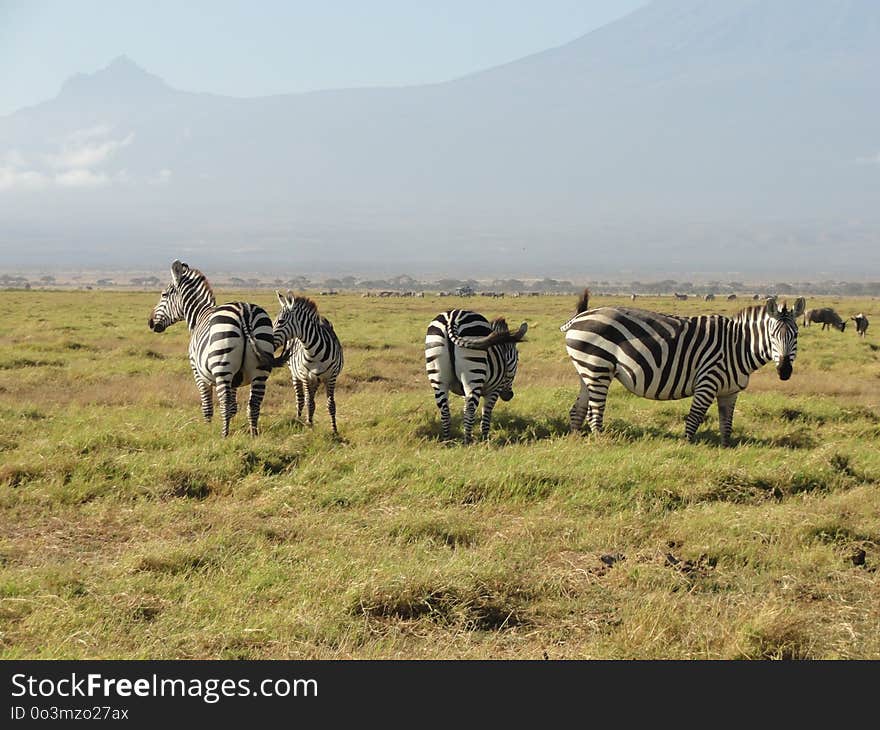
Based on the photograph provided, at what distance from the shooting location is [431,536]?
23.7 ft

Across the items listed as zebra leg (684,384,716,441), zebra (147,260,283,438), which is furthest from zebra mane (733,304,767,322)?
zebra (147,260,283,438)

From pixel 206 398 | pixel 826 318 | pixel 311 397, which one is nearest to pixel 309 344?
pixel 311 397

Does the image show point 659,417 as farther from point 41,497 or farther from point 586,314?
point 41,497

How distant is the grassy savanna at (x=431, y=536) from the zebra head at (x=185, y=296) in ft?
5.09

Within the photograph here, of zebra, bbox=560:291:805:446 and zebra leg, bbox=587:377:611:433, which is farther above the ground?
zebra, bbox=560:291:805:446

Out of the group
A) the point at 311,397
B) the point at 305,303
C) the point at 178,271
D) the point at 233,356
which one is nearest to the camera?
the point at 233,356

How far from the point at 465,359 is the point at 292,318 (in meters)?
2.47

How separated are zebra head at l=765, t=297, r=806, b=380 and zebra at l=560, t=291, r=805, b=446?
13 mm

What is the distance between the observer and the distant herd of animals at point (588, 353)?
1105cm

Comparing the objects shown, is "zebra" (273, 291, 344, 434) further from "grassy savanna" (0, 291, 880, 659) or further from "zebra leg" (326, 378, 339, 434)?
"grassy savanna" (0, 291, 880, 659)

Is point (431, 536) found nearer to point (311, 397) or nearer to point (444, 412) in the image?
point (444, 412)

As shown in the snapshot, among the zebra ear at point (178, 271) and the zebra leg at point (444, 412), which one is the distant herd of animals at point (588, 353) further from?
the zebra ear at point (178, 271)

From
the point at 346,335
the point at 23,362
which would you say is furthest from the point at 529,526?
the point at 346,335

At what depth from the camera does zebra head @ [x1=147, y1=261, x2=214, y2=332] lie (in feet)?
42.6
